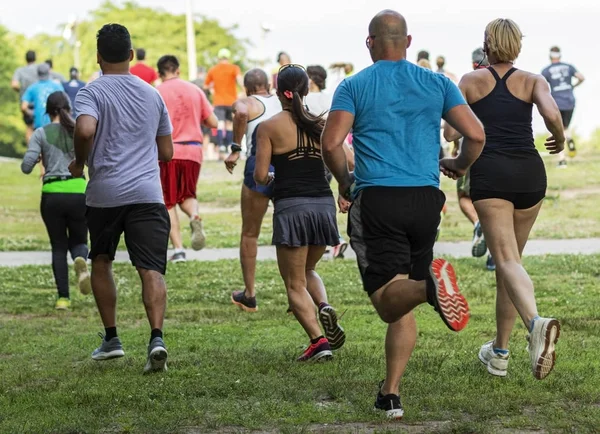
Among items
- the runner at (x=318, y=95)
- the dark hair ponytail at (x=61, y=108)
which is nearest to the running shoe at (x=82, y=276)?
the dark hair ponytail at (x=61, y=108)

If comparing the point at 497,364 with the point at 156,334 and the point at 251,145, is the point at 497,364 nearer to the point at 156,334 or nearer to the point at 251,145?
the point at 156,334

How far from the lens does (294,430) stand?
5.67m

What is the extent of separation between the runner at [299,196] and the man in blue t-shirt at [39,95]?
1400 centimetres

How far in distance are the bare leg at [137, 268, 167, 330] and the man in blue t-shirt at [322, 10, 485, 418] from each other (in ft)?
6.33

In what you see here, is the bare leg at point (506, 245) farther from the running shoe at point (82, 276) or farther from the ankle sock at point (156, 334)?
the running shoe at point (82, 276)

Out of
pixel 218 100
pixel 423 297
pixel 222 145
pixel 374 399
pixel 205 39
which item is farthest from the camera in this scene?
pixel 205 39

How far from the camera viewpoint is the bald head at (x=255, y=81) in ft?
32.5

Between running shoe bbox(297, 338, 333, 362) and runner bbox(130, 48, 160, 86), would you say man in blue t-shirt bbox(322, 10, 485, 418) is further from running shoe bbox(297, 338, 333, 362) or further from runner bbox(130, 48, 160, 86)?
runner bbox(130, 48, 160, 86)

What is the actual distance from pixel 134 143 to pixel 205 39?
67.9 metres

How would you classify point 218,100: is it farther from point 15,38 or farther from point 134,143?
point 15,38

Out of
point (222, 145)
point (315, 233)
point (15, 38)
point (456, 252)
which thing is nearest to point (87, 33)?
point (15, 38)

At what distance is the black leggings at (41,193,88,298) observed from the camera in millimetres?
10445

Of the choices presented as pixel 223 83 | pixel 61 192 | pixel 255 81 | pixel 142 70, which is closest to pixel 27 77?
pixel 223 83

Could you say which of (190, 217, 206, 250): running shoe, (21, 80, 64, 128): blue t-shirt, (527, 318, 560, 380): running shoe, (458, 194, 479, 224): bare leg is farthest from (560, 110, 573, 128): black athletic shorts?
(527, 318, 560, 380): running shoe
